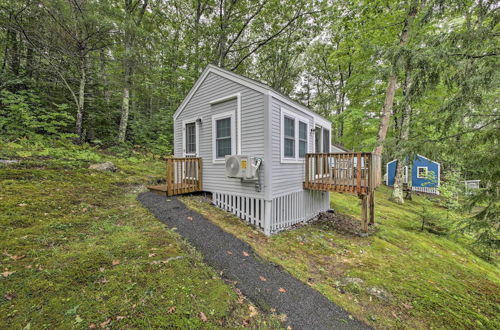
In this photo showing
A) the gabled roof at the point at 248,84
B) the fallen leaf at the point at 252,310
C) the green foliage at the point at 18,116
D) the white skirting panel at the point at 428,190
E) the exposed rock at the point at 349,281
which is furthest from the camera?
the white skirting panel at the point at 428,190

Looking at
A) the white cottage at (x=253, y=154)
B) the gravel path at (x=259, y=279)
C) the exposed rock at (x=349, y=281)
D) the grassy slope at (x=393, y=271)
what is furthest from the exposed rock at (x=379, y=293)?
the white cottage at (x=253, y=154)

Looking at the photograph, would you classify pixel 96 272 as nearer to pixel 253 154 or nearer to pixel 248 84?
pixel 253 154

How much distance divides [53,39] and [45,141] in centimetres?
499

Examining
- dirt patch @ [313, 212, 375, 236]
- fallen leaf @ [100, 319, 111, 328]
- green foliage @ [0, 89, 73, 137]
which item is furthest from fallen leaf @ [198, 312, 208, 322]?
green foliage @ [0, 89, 73, 137]

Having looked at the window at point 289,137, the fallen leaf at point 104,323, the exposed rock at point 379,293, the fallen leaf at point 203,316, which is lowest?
the exposed rock at point 379,293

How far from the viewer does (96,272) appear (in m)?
2.67

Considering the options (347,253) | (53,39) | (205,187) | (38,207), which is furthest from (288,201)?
(53,39)

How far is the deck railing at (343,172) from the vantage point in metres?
5.49

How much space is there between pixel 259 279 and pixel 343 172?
4281 mm

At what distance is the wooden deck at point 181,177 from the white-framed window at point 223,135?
96 centimetres

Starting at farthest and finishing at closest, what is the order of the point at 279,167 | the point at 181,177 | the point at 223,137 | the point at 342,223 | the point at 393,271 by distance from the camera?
the point at 342,223 → the point at 181,177 → the point at 223,137 → the point at 279,167 → the point at 393,271

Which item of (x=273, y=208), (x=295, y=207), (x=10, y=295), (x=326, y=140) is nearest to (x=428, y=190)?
(x=326, y=140)

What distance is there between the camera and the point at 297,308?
273cm

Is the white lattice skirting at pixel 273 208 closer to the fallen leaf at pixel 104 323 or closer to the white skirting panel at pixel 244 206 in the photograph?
the white skirting panel at pixel 244 206
